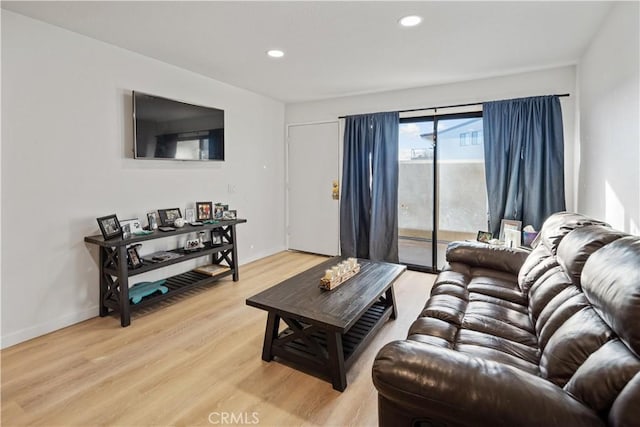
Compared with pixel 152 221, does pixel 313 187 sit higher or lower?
higher

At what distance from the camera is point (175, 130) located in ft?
11.2

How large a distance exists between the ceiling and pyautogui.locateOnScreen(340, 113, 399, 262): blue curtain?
0.80 meters

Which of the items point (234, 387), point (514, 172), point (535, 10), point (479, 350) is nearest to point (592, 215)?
point (514, 172)

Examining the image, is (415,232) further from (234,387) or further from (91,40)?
(91,40)

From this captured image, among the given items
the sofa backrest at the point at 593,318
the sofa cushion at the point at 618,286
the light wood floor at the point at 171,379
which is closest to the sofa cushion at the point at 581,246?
the sofa backrest at the point at 593,318

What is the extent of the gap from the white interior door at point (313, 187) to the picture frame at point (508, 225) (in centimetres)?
223

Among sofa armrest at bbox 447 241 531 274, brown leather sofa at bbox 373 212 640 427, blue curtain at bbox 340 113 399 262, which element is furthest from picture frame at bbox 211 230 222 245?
brown leather sofa at bbox 373 212 640 427

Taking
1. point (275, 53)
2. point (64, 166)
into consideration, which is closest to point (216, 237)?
point (64, 166)

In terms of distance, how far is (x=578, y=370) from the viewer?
1.13m

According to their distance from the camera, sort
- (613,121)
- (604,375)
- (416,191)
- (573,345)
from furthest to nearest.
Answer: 1. (416,191)
2. (613,121)
3. (573,345)
4. (604,375)

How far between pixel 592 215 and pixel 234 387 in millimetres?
3199

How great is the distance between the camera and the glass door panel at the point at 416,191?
14.1ft

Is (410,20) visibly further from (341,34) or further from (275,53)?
(275,53)

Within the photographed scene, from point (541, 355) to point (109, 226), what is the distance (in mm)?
3171
